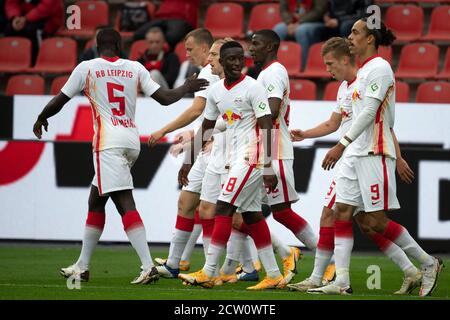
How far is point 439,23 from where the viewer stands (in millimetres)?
17078

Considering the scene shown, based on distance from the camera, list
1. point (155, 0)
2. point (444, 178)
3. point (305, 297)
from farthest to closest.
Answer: point (155, 0)
point (444, 178)
point (305, 297)

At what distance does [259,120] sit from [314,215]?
4485 millimetres

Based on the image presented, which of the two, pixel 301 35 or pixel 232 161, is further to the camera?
pixel 301 35

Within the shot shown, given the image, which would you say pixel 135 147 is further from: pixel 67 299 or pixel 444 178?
pixel 444 178

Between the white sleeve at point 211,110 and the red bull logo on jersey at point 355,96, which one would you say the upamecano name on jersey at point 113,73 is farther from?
the red bull logo on jersey at point 355,96

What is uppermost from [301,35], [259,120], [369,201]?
[301,35]

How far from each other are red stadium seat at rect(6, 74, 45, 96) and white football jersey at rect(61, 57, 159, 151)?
23.4 feet

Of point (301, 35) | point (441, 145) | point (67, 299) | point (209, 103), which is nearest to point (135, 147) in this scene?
point (209, 103)

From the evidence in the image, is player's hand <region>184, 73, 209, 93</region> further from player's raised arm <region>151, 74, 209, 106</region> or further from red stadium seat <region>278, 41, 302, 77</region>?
red stadium seat <region>278, 41, 302, 77</region>

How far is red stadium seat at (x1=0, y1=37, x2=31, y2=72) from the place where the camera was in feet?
58.0

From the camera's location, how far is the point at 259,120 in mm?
9109

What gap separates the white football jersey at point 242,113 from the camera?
9180mm

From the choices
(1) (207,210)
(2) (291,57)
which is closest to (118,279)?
(1) (207,210)
